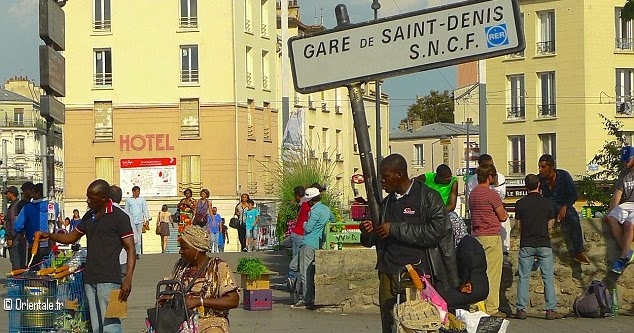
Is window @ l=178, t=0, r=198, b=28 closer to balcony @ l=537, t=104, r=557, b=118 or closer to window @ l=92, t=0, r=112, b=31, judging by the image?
window @ l=92, t=0, r=112, b=31

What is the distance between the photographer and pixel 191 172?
62.8 m

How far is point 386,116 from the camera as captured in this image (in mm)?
85562

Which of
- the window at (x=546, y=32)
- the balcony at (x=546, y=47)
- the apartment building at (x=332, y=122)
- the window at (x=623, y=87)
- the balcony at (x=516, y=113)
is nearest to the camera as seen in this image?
the window at (x=623, y=87)

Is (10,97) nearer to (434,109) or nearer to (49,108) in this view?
(434,109)

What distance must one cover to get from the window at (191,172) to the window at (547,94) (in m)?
17.4

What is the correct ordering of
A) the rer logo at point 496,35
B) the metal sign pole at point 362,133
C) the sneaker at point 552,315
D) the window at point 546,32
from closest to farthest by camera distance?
1. the rer logo at point 496,35
2. the metal sign pole at point 362,133
3. the sneaker at point 552,315
4. the window at point 546,32

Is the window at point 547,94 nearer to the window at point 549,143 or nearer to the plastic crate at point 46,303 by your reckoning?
the window at point 549,143

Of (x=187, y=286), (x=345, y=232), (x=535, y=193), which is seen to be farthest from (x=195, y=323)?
(x=345, y=232)

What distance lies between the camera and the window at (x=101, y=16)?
6316 centimetres

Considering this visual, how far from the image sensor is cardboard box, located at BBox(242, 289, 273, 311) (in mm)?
17922

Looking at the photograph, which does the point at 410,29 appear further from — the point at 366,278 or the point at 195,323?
the point at 366,278

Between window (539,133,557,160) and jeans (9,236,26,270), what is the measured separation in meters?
42.0

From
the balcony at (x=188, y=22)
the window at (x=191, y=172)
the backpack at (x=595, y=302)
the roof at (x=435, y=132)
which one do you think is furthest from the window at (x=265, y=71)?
the backpack at (x=595, y=302)

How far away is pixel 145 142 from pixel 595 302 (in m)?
48.7
